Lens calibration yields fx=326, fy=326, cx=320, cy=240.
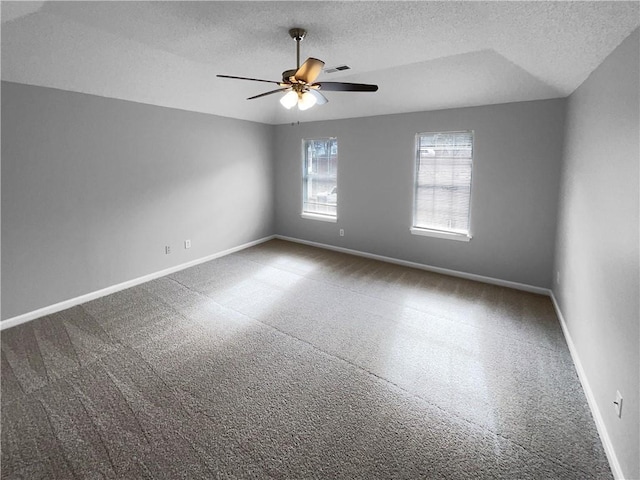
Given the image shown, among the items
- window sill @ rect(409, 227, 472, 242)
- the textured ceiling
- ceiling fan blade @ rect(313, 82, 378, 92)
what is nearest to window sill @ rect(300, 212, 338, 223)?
window sill @ rect(409, 227, 472, 242)

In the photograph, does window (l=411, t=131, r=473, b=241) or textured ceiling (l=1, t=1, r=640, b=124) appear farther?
window (l=411, t=131, r=473, b=241)

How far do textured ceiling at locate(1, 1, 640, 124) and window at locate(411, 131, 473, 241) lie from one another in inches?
21.3

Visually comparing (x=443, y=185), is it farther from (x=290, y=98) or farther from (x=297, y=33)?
(x=297, y=33)

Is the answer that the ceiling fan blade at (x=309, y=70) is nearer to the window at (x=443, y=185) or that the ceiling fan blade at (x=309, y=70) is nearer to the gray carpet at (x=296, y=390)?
the gray carpet at (x=296, y=390)

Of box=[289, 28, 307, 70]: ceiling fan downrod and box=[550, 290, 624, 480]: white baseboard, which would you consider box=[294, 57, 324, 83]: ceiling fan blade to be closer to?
box=[289, 28, 307, 70]: ceiling fan downrod

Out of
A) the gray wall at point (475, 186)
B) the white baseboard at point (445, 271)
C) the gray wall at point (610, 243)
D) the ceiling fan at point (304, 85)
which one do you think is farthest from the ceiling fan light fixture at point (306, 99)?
the white baseboard at point (445, 271)

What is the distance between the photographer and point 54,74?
3104mm

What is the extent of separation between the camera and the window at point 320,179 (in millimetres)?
5719

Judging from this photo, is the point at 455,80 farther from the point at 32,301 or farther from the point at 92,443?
the point at 32,301

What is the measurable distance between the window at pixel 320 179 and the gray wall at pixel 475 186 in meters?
0.14

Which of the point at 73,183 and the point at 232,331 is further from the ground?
the point at 73,183

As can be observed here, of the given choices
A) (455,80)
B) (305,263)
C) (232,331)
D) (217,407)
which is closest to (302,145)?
(305,263)

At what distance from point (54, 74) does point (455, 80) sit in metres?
4.10

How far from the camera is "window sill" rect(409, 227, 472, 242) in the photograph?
4516 millimetres
